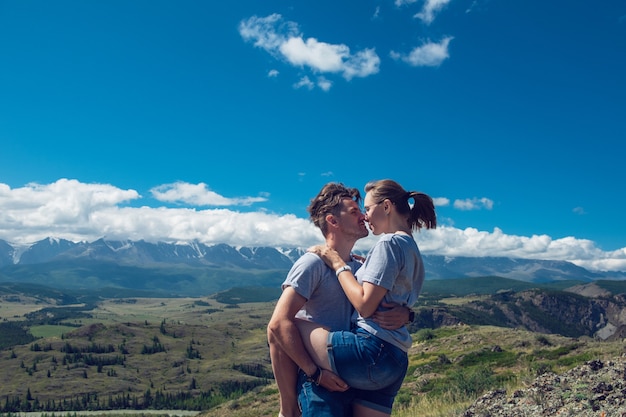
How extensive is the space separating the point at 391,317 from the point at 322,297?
2.55 ft

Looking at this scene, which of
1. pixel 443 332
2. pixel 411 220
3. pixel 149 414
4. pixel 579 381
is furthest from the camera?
pixel 149 414

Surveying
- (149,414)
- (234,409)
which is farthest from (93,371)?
(234,409)

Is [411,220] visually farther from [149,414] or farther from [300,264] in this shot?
[149,414]

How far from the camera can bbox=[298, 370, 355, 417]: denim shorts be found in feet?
17.1

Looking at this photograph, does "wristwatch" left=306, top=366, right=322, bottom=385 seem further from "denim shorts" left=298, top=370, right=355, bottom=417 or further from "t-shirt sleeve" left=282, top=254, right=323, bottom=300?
Result: "t-shirt sleeve" left=282, top=254, right=323, bottom=300

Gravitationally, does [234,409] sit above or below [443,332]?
below

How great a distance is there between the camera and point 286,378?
17.8 ft

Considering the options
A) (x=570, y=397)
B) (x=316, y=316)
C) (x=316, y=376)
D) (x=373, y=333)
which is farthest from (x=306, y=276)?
(x=570, y=397)

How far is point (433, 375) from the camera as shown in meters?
31.0

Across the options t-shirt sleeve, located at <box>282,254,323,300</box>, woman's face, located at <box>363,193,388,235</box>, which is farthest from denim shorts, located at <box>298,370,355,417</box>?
woman's face, located at <box>363,193,388,235</box>

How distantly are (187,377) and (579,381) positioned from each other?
189 m

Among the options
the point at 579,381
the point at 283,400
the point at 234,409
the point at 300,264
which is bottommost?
the point at 234,409

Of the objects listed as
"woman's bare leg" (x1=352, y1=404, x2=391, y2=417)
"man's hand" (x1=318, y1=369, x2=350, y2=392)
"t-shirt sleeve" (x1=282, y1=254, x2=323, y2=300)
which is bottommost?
"woman's bare leg" (x1=352, y1=404, x2=391, y2=417)

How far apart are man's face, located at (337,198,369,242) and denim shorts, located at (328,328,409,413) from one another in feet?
3.73
